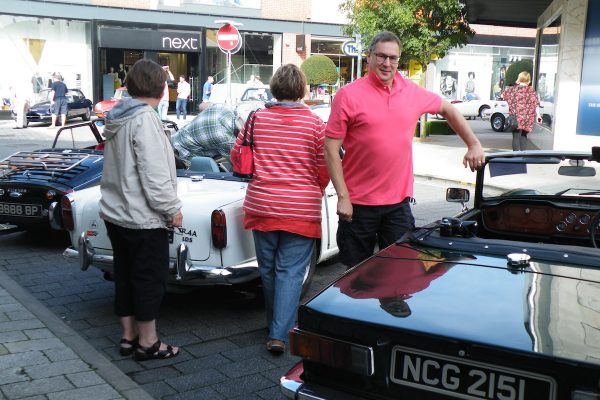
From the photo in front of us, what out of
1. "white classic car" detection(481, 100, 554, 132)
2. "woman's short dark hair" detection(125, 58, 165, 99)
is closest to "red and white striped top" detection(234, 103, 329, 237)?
"woman's short dark hair" detection(125, 58, 165, 99)

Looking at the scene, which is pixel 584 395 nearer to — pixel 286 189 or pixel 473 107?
pixel 286 189

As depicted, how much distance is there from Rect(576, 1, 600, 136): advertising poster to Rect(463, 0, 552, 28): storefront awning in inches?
142

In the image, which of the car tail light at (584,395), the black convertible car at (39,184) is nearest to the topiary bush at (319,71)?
the black convertible car at (39,184)

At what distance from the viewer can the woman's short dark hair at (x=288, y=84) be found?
432 cm

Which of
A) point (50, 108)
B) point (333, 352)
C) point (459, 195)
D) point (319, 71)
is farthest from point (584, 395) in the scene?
point (319, 71)

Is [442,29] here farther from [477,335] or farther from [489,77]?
[489,77]

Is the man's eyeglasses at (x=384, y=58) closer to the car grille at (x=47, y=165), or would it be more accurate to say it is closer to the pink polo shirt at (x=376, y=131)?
the pink polo shirt at (x=376, y=131)

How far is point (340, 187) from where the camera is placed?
12.6 feet

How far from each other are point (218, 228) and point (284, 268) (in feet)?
1.74

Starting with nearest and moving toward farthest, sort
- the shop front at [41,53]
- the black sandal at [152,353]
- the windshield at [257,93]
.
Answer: the black sandal at [152,353]
the windshield at [257,93]
the shop front at [41,53]

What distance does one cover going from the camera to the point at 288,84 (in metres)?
4.31

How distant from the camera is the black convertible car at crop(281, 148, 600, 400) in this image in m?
2.17

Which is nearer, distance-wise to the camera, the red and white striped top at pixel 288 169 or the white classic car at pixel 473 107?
the red and white striped top at pixel 288 169

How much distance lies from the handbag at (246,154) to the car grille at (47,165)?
3.03 m
